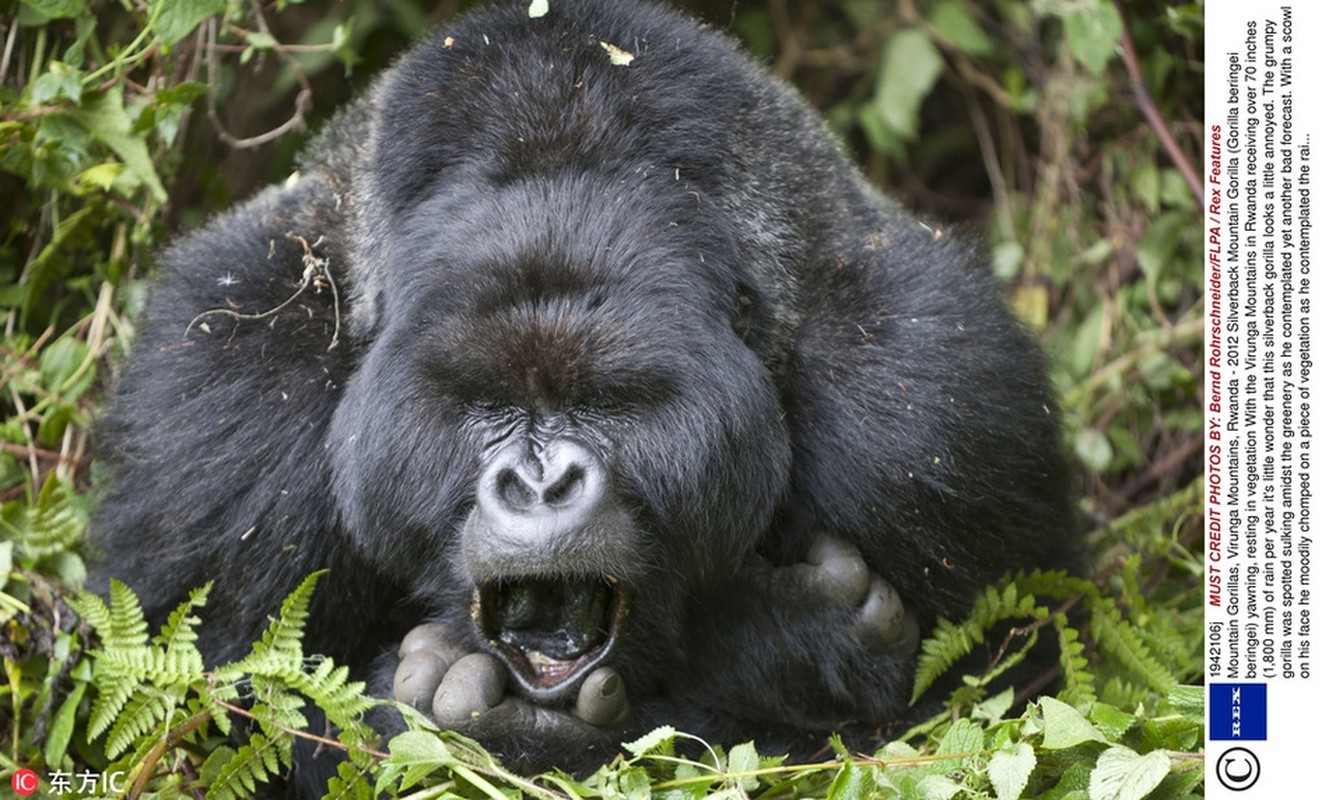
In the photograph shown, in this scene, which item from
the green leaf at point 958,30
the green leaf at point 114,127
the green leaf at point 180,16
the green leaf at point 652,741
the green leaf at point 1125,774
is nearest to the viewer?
the green leaf at point 1125,774

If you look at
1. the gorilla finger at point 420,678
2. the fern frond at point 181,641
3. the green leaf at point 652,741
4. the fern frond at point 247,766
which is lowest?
the fern frond at point 247,766

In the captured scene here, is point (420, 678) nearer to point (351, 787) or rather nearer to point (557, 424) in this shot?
point (351, 787)

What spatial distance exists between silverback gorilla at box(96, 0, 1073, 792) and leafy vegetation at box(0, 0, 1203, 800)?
0.16 meters

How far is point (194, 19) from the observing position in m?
3.30

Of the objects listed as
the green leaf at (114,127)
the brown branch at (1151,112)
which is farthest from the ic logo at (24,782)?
the brown branch at (1151,112)

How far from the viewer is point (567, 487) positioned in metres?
2.57

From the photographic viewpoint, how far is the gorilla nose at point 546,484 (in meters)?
2.54

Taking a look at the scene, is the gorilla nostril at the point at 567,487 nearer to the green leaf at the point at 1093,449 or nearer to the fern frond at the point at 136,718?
the fern frond at the point at 136,718

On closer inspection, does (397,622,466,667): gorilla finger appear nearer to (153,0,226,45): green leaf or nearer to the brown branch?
(153,0,226,45): green leaf

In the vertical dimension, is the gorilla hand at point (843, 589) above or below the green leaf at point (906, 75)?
below

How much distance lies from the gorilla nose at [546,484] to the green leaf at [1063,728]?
2.72 feet

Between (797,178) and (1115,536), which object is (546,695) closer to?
(797,178)

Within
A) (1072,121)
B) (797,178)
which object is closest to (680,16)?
(797,178)

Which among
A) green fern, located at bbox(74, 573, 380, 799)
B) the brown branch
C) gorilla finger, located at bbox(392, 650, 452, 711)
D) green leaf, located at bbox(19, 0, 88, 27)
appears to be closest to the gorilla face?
gorilla finger, located at bbox(392, 650, 452, 711)
